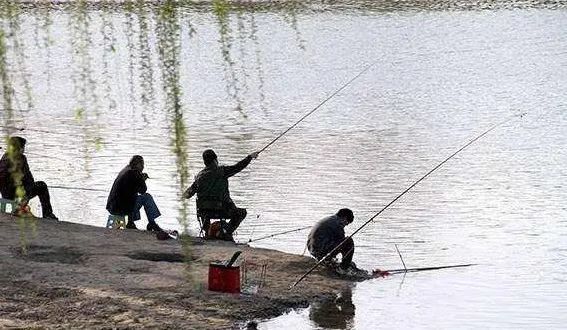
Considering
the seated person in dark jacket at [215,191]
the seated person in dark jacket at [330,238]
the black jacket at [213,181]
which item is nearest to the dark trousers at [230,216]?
the seated person in dark jacket at [215,191]

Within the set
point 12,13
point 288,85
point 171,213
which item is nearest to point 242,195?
point 171,213

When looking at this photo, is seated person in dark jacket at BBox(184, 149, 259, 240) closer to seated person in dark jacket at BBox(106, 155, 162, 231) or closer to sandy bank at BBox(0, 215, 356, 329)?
sandy bank at BBox(0, 215, 356, 329)

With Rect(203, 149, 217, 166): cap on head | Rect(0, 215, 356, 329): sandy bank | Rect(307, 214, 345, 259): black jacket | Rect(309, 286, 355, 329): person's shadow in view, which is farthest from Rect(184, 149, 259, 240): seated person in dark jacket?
Rect(309, 286, 355, 329): person's shadow

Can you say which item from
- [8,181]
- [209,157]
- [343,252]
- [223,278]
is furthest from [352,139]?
[223,278]

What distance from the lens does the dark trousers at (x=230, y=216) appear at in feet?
58.6

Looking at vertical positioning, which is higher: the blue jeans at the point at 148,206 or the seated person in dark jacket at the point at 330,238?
the blue jeans at the point at 148,206

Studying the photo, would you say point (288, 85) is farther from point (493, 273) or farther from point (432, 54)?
point (493, 273)

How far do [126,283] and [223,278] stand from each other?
105 centimetres

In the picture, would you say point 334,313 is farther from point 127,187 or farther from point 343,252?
point 127,187

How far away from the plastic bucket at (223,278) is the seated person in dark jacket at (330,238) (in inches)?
84.3

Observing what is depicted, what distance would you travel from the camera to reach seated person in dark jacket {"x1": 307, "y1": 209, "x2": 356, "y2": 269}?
1627 centimetres

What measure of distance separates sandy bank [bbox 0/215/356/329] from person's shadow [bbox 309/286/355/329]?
147 millimetres

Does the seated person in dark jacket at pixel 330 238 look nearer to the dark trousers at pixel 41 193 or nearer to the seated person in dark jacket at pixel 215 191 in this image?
the seated person in dark jacket at pixel 215 191

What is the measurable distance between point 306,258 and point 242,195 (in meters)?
7.43
